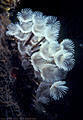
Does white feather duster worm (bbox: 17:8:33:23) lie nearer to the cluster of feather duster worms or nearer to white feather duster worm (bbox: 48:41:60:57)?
the cluster of feather duster worms

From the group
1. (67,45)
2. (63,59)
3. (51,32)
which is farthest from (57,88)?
(51,32)

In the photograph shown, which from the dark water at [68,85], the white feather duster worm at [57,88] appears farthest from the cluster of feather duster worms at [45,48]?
the dark water at [68,85]

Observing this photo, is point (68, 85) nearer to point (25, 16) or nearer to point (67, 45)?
point (67, 45)

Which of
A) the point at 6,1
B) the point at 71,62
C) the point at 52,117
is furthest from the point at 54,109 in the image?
the point at 6,1

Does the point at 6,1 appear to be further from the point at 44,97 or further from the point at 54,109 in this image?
the point at 54,109

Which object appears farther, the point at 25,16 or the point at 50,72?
the point at 50,72

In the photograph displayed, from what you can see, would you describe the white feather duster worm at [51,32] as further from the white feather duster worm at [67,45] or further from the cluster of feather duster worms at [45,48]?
the white feather duster worm at [67,45]

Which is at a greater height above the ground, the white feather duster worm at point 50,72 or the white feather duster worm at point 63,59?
the white feather duster worm at point 63,59
